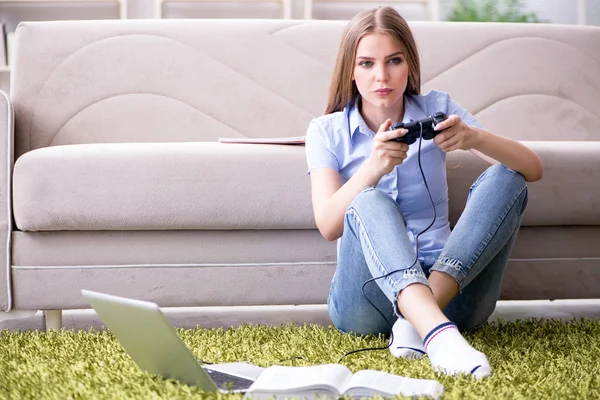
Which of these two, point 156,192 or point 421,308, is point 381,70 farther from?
point 156,192

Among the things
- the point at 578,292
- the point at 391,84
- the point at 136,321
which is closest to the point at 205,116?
the point at 391,84

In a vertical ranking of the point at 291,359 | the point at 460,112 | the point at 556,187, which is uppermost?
the point at 460,112

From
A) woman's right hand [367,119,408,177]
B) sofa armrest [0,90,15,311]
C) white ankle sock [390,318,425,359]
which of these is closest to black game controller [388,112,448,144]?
woman's right hand [367,119,408,177]

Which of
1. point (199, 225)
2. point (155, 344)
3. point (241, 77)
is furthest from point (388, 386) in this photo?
point (241, 77)

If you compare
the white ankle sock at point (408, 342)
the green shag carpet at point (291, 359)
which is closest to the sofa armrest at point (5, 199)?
the green shag carpet at point (291, 359)

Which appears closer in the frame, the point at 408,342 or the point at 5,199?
the point at 408,342

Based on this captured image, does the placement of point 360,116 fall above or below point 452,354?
above

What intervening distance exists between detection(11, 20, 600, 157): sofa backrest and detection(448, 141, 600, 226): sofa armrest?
1.95 ft

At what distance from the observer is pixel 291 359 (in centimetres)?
140

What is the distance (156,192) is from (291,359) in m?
0.55

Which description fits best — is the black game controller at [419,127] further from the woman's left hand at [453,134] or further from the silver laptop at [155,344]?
the silver laptop at [155,344]

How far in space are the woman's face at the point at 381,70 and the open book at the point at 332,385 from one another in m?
0.59

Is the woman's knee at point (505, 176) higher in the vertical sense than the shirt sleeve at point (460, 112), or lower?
lower

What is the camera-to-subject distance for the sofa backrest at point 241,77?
2320mm
